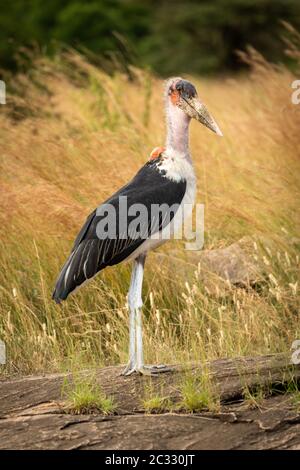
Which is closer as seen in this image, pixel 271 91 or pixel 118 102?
pixel 271 91

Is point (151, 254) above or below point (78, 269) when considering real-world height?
above

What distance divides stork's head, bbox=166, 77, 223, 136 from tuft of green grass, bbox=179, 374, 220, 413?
1.39 metres

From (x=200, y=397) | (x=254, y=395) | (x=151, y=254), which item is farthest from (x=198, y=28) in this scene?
(x=200, y=397)

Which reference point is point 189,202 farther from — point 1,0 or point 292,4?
point 292,4

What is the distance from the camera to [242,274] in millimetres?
7059

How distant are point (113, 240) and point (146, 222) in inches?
7.2

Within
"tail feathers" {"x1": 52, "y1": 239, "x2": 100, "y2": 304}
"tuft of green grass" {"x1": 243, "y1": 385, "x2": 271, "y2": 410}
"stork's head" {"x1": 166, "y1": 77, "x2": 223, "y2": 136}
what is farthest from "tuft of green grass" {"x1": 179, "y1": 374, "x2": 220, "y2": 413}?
"stork's head" {"x1": 166, "y1": 77, "x2": 223, "y2": 136}

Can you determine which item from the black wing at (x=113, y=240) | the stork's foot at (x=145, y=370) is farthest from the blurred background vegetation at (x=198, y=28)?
the stork's foot at (x=145, y=370)

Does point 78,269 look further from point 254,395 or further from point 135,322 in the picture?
point 254,395

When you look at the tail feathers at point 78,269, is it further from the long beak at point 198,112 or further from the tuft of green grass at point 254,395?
the tuft of green grass at point 254,395

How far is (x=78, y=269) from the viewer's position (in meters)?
5.53

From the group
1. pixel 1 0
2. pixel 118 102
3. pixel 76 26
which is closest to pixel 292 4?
pixel 76 26

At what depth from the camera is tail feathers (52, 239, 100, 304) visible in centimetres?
550
